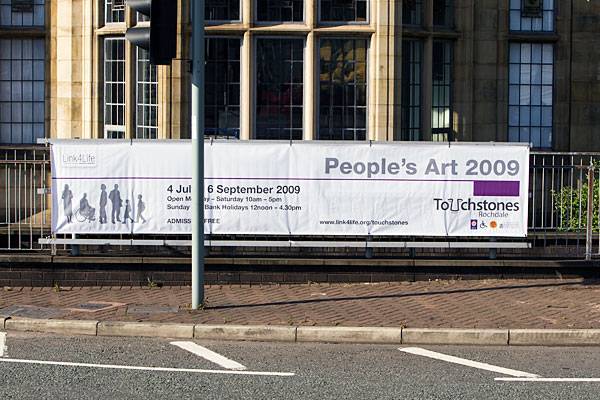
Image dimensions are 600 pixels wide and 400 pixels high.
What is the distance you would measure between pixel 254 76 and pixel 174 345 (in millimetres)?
7663

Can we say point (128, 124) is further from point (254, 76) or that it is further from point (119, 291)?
point (119, 291)

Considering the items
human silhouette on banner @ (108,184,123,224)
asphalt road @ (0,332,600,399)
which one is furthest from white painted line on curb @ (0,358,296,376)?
human silhouette on banner @ (108,184,123,224)

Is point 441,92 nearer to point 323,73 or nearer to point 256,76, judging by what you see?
point 323,73

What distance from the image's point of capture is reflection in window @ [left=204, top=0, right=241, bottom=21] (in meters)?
17.9

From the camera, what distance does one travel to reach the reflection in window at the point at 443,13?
18.9 meters

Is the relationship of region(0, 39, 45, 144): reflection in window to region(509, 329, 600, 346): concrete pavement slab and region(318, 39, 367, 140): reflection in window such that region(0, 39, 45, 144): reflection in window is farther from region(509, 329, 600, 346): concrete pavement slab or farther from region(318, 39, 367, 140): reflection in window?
region(509, 329, 600, 346): concrete pavement slab

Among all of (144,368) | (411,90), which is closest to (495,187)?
(411,90)

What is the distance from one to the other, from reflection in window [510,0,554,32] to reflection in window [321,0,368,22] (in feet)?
11.1

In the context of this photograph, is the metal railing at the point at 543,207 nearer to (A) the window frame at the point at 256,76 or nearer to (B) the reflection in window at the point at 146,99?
(B) the reflection in window at the point at 146,99

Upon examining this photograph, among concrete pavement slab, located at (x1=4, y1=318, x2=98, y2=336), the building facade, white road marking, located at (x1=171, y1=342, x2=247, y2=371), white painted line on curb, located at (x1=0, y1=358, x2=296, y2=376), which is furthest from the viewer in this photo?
the building facade

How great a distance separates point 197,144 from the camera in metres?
12.5

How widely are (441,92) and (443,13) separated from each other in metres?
1.29

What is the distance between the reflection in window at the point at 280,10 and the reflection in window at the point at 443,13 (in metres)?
2.36

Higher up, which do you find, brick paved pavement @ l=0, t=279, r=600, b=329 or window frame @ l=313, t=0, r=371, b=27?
window frame @ l=313, t=0, r=371, b=27
